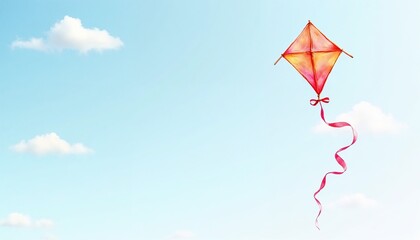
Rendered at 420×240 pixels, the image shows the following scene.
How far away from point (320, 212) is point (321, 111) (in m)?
3.99

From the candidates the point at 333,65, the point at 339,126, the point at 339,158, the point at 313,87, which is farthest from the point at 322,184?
the point at 333,65

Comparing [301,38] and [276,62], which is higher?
→ [301,38]

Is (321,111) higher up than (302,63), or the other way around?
(302,63)

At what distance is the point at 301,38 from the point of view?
20047mm

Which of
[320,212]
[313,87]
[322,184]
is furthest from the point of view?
[313,87]

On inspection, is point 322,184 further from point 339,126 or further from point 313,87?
point 313,87

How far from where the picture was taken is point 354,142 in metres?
16.9

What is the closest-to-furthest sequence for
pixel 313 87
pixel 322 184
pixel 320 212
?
pixel 320 212 → pixel 322 184 → pixel 313 87

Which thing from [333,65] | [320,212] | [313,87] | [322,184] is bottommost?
[320,212]

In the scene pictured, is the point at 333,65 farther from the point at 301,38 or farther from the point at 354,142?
the point at 354,142

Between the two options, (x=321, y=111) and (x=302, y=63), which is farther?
(x=302, y=63)

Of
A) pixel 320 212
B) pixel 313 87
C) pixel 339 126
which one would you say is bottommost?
pixel 320 212

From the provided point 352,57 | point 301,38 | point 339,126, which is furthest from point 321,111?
point 301,38

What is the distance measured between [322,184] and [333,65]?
561 cm
